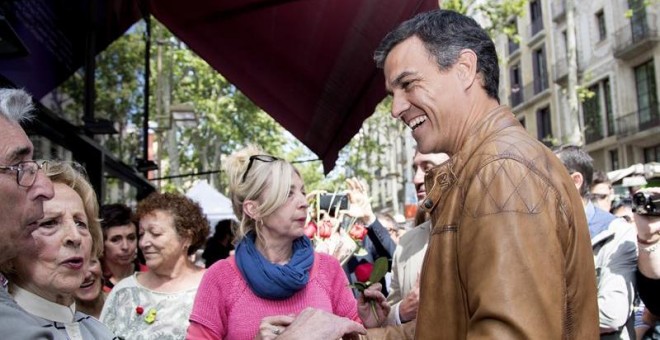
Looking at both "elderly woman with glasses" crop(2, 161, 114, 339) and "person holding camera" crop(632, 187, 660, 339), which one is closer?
"elderly woman with glasses" crop(2, 161, 114, 339)

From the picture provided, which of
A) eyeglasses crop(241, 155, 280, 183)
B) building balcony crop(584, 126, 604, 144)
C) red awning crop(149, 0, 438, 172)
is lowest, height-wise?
eyeglasses crop(241, 155, 280, 183)

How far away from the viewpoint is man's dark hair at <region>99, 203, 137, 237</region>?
4.76 metres

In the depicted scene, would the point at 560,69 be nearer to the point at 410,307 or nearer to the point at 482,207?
the point at 410,307

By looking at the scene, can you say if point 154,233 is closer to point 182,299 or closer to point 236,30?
point 182,299

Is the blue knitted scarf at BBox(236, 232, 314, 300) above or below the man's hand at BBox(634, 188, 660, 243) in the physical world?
below

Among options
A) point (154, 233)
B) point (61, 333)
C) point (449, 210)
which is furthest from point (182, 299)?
point (449, 210)

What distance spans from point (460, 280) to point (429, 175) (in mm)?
328

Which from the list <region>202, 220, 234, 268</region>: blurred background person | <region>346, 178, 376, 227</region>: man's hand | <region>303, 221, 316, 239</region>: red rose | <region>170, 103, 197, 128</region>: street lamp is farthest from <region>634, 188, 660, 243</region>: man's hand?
<region>170, 103, 197, 128</region>: street lamp

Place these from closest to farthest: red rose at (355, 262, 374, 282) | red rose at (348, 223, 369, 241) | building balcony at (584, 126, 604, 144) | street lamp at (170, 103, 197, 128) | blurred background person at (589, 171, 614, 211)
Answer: red rose at (355, 262, 374, 282) < red rose at (348, 223, 369, 241) < blurred background person at (589, 171, 614, 211) < street lamp at (170, 103, 197, 128) < building balcony at (584, 126, 604, 144)

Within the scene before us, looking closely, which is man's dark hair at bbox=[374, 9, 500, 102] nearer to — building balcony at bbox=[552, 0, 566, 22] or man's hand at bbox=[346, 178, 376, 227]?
man's hand at bbox=[346, 178, 376, 227]

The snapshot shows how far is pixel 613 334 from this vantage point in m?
3.36

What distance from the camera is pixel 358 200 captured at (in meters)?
5.02

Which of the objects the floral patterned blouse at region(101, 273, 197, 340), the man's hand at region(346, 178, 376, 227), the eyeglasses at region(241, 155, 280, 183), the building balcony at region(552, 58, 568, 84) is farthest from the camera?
the building balcony at region(552, 58, 568, 84)

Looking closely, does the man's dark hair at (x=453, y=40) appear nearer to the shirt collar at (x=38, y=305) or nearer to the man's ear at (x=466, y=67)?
the man's ear at (x=466, y=67)
